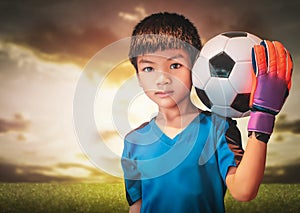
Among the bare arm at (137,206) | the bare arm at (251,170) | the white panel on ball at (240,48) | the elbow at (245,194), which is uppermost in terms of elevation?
the white panel on ball at (240,48)

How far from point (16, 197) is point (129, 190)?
1.92 meters

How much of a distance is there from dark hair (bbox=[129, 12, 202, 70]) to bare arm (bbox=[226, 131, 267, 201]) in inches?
22.0

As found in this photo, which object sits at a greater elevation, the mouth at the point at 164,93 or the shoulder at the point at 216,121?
the mouth at the point at 164,93

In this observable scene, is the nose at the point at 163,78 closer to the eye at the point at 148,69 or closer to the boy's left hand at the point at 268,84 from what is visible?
the eye at the point at 148,69

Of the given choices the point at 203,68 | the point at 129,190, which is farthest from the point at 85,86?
the point at 203,68

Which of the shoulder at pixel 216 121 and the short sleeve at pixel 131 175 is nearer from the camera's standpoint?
the shoulder at pixel 216 121

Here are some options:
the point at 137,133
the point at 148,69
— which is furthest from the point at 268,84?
the point at 137,133

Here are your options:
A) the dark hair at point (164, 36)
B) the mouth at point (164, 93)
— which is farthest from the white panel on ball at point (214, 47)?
the mouth at point (164, 93)

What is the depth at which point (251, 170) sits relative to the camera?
1649 millimetres

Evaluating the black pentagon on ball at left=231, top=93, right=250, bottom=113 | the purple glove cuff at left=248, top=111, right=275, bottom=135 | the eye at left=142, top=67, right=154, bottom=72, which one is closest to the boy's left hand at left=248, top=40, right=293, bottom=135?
the purple glove cuff at left=248, top=111, right=275, bottom=135

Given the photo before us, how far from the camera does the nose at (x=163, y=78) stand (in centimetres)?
205

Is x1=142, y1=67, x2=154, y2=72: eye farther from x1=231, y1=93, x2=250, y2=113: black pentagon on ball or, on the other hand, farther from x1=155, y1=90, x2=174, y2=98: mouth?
x1=231, y1=93, x2=250, y2=113: black pentagon on ball

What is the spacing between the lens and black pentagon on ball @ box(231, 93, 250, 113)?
1824mm

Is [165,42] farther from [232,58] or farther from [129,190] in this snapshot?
[129,190]
